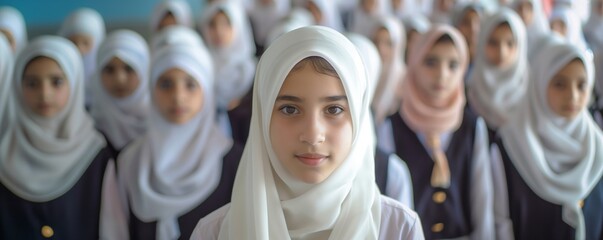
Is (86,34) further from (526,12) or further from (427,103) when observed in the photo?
(526,12)

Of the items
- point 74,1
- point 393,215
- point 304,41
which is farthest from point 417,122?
point 74,1

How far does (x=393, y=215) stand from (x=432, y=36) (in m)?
1.54

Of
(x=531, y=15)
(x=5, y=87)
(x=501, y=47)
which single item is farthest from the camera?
(x=531, y=15)

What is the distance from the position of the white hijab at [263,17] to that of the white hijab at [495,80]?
2617mm

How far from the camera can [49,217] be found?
2186 millimetres

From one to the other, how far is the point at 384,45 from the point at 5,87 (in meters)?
2.32

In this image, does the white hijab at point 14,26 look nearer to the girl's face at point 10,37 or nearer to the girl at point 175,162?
the girl's face at point 10,37

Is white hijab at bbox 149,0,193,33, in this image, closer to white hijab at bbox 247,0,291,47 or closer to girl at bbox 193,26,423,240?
white hijab at bbox 247,0,291,47

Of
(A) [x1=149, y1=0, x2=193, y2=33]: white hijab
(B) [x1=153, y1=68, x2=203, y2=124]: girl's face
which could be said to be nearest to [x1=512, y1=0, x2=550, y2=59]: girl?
(A) [x1=149, y1=0, x2=193, y2=33]: white hijab

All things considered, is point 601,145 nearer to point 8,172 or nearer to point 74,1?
point 8,172

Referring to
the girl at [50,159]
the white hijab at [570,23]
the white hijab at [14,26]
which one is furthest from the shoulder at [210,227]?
the white hijab at [570,23]

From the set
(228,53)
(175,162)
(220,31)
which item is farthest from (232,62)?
(175,162)

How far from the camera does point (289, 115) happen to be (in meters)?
1.26

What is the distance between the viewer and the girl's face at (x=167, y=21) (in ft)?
16.1
